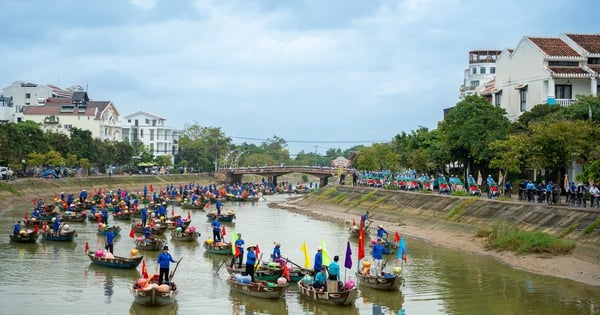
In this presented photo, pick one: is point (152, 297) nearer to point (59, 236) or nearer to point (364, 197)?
point (59, 236)

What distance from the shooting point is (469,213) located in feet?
165

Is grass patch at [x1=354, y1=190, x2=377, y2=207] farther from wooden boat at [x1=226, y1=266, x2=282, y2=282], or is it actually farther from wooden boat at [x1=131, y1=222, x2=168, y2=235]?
wooden boat at [x1=226, y1=266, x2=282, y2=282]

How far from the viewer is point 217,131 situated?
6811 inches

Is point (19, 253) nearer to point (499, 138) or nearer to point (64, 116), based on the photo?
point (499, 138)

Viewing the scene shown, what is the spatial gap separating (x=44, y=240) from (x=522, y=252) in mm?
28461

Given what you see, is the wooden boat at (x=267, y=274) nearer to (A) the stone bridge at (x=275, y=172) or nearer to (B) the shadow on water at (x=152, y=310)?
(B) the shadow on water at (x=152, y=310)

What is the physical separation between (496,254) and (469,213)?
10.6 m

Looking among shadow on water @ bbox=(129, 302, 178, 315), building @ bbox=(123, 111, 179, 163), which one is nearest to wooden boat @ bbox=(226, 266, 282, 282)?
shadow on water @ bbox=(129, 302, 178, 315)

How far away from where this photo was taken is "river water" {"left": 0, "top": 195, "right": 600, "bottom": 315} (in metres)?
27.7

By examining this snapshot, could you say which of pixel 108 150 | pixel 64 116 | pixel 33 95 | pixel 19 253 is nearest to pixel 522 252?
pixel 19 253

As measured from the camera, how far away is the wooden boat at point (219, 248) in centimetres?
4122

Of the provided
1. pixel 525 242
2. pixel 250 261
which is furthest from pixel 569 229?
pixel 250 261

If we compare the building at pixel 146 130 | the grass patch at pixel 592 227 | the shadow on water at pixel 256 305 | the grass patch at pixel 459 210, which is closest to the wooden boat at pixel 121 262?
the shadow on water at pixel 256 305

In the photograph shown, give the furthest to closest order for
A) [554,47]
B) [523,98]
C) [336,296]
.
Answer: [523,98] < [554,47] < [336,296]
